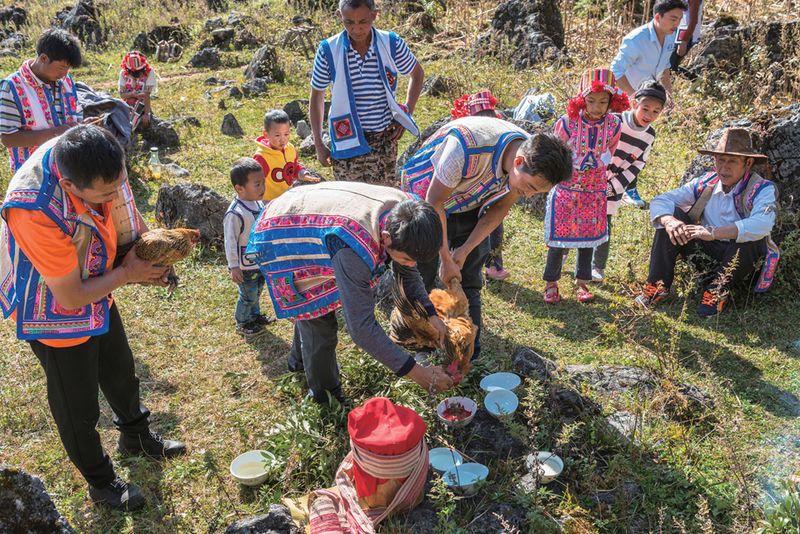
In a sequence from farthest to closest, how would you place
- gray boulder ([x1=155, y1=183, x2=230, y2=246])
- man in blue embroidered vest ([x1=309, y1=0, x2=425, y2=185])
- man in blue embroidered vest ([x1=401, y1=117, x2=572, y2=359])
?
1. gray boulder ([x1=155, y1=183, x2=230, y2=246])
2. man in blue embroidered vest ([x1=309, y1=0, x2=425, y2=185])
3. man in blue embroidered vest ([x1=401, y1=117, x2=572, y2=359])

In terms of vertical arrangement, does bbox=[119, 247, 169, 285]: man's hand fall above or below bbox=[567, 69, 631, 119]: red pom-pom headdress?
below

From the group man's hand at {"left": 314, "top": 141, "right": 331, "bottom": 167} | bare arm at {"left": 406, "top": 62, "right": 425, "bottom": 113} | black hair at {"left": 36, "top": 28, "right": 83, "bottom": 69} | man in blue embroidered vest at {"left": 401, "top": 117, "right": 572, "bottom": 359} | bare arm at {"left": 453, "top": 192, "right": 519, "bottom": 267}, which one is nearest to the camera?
man in blue embroidered vest at {"left": 401, "top": 117, "right": 572, "bottom": 359}

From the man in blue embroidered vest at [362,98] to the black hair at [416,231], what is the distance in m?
2.44

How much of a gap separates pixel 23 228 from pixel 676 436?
3319 millimetres

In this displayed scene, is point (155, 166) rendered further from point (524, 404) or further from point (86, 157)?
point (524, 404)

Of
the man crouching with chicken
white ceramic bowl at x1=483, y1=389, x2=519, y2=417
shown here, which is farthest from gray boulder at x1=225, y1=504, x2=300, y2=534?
white ceramic bowl at x1=483, y1=389, x2=519, y2=417

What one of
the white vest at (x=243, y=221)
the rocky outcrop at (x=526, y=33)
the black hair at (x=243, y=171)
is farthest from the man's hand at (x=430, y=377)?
the rocky outcrop at (x=526, y=33)

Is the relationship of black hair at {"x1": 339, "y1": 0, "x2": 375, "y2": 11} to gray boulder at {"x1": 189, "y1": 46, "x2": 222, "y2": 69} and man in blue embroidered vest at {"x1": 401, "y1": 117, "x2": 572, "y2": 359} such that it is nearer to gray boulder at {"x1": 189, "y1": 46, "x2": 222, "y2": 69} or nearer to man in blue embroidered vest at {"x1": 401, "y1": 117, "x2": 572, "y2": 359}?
man in blue embroidered vest at {"x1": 401, "y1": 117, "x2": 572, "y2": 359}

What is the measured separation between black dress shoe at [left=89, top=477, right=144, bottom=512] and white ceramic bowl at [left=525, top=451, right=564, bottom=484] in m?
2.01

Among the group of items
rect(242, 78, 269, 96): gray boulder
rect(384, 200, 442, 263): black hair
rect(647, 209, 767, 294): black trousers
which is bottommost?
rect(647, 209, 767, 294): black trousers

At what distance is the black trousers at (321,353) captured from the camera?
11.4 ft

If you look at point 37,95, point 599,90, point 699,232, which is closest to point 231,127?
point 37,95

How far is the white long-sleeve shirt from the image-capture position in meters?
4.62

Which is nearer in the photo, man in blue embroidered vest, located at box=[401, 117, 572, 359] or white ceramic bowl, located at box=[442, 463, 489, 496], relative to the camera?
white ceramic bowl, located at box=[442, 463, 489, 496]
